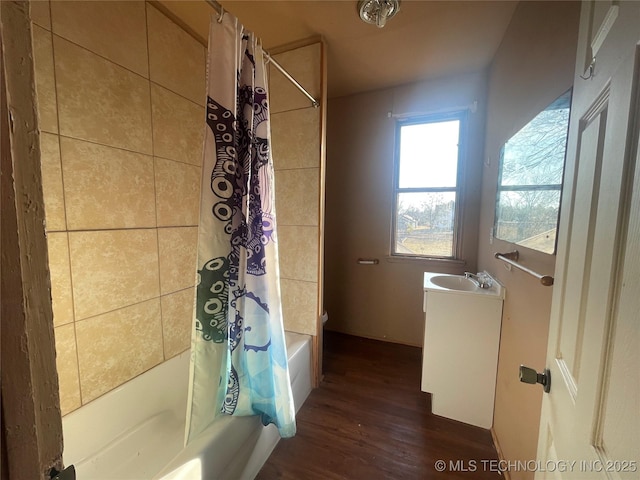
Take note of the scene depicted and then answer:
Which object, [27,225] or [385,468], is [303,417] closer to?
[385,468]

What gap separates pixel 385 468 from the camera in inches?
50.5

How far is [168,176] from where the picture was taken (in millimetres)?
1502

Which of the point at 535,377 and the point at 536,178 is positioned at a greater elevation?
the point at 536,178

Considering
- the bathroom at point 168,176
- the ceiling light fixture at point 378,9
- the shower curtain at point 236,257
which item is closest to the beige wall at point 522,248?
the bathroom at point 168,176

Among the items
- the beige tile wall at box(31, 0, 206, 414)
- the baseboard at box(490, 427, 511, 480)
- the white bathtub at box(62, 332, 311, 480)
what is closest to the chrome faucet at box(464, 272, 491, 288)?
the baseboard at box(490, 427, 511, 480)

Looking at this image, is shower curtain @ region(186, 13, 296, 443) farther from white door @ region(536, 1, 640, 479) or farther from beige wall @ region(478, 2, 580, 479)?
beige wall @ region(478, 2, 580, 479)

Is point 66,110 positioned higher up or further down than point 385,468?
higher up

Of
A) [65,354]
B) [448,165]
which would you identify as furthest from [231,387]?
[448,165]

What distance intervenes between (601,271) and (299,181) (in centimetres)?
159

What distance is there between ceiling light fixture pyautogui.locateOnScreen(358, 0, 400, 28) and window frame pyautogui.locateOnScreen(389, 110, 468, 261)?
40.1 inches

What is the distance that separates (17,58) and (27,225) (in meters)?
0.21

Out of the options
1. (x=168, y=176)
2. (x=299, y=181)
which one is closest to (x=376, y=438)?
(x=299, y=181)

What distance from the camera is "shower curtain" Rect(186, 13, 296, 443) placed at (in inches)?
36.1

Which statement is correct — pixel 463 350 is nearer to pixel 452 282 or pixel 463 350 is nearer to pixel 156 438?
pixel 452 282
